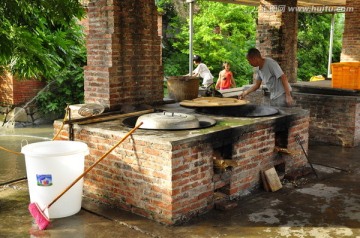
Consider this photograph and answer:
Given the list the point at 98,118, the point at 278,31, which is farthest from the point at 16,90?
the point at 98,118

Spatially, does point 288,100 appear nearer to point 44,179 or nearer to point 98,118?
point 98,118

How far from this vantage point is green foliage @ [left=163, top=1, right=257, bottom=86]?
2003cm

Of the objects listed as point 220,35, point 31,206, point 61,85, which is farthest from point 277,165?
point 220,35

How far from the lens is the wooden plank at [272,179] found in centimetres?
617

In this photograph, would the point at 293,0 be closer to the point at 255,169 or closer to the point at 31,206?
the point at 255,169

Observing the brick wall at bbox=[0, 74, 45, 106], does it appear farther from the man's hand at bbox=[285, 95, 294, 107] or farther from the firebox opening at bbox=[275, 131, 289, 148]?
the firebox opening at bbox=[275, 131, 289, 148]

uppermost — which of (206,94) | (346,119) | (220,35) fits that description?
(220,35)

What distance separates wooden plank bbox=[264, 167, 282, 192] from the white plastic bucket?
2.56 metres

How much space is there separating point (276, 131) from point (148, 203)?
2362 millimetres

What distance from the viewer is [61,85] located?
46.6ft

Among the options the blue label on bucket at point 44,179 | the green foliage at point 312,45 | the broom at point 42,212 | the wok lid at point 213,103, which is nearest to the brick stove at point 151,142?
the wok lid at point 213,103

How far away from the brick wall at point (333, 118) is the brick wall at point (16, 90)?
328 inches

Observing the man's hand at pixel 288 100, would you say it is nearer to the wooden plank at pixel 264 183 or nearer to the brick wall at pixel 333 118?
the wooden plank at pixel 264 183

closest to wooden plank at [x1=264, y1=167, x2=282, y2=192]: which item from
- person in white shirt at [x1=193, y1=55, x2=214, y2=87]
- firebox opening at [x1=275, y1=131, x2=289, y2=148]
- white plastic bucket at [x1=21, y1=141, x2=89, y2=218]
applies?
firebox opening at [x1=275, y1=131, x2=289, y2=148]
